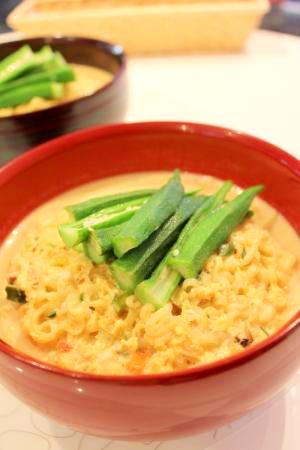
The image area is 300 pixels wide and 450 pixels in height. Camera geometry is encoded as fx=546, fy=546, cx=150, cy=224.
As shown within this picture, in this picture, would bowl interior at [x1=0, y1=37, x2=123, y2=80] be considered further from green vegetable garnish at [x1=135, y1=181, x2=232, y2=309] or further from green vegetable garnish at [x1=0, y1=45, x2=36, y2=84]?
green vegetable garnish at [x1=135, y1=181, x2=232, y2=309]

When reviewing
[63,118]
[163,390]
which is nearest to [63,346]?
[163,390]

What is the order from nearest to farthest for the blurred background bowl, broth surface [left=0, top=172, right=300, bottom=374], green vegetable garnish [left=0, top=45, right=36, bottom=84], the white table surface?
broth surface [left=0, top=172, right=300, bottom=374] < the white table surface < the blurred background bowl < green vegetable garnish [left=0, top=45, right=36, bottom=84]

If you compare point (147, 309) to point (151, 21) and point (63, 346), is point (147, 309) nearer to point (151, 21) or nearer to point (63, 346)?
point (63, 346)

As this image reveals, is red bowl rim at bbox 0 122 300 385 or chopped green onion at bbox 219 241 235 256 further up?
red bowl rim at bbox 0 122 300 385

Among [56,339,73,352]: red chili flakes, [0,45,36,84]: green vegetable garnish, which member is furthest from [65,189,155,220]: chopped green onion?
[0,45,36,84]: green vegetable garnish

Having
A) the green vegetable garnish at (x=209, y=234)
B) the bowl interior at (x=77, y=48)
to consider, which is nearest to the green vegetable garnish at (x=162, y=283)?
the green vegetable garnish at (x=209, y=234)

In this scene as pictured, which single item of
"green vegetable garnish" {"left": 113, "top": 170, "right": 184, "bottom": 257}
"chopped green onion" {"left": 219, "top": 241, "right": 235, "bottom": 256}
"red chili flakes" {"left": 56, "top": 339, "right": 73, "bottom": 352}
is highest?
"green vegetable garnish" {"left": 113, "top": 170, "right": 184, "bottom": 257}

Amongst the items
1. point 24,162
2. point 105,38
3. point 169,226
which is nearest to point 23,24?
point 105,38

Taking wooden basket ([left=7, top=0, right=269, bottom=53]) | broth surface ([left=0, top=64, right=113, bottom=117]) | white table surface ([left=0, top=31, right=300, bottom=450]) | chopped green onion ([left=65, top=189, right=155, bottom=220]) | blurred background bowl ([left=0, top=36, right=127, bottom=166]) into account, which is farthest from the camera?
wooden basket ([left=7, top=0, right=269, bottom=53])
